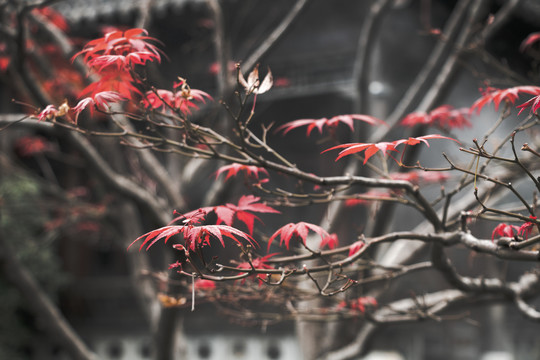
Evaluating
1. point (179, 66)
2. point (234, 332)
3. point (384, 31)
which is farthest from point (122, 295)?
point (384, 31)

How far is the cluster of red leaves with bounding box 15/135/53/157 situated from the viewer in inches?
289

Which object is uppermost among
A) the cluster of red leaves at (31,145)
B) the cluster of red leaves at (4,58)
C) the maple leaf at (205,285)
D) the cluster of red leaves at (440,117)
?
the cluster of red leaves at (31,145)

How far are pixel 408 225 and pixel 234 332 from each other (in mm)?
2449

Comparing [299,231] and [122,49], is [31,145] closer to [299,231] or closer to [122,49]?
[122,49]

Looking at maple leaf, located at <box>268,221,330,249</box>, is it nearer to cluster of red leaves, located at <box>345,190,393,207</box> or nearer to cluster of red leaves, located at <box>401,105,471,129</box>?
cluster of red leaves, located at <box>345,190,393,207</box>

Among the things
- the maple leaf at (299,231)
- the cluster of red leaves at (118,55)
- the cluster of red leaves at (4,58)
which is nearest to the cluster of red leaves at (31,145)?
the cluster of red leaves at (4,58)

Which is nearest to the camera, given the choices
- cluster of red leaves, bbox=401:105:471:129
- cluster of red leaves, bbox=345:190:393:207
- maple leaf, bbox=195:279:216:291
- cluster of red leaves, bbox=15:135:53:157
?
cluster of red leaves, bbox=345:190:393:207

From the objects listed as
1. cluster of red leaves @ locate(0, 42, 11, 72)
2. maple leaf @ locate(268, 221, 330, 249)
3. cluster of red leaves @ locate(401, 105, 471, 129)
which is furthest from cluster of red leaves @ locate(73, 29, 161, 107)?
cluster of red leaves @ locate(0, 42, 11, 72)

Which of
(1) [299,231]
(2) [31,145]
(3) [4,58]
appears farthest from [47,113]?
(2) [31,145]

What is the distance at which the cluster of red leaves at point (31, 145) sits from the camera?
7340 mm

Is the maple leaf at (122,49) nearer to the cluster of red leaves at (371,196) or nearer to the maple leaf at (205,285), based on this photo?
the cluster of red leaves at (371,196)

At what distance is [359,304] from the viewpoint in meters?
3.20

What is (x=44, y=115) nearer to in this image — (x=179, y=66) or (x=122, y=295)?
(x=179, y=66)

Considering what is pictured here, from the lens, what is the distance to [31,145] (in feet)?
24.5
